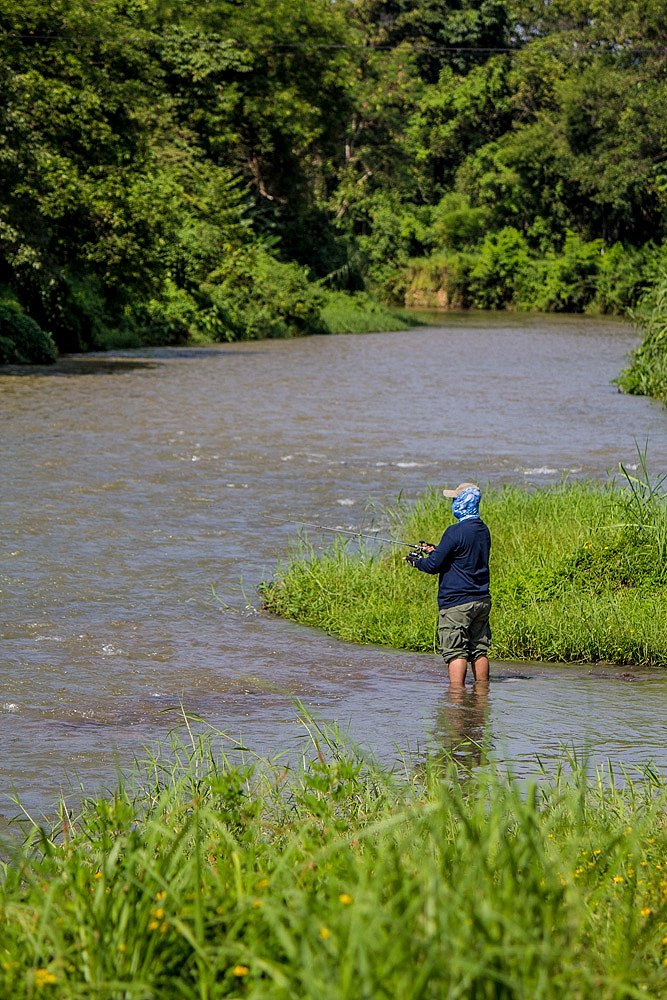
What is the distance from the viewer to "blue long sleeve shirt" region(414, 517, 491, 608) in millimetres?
9102

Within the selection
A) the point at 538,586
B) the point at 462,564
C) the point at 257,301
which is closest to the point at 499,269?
the point at 257,301

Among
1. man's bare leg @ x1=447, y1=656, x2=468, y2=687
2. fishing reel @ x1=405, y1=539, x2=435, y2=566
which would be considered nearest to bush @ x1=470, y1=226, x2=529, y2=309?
fishing reel @ x1=405, y1=539, x2=435, y2=566

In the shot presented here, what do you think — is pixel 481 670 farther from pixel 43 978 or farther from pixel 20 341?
pixel 20 341

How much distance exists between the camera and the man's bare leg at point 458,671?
29.4 feet

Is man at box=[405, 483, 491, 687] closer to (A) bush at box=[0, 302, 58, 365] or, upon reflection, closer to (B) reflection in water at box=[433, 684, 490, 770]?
(B) reflection in water at box=[433, 684, 490, 770]

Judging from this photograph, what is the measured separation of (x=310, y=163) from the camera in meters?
56.3

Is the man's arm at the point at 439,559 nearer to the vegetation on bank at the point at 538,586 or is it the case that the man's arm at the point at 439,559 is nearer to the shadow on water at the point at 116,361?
the vegetation on bank at the point at 538,586

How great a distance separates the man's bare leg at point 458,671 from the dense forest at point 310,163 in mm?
17168

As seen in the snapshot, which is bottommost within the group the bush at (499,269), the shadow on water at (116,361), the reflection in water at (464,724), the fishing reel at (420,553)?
the reflection in water at (464,724)

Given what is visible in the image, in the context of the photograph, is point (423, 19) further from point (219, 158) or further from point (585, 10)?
point (219, 158)

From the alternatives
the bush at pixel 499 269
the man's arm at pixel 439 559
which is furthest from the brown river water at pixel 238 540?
the bush at pixel 499 269

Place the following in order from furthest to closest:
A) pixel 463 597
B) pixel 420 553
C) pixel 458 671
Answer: pixel 420 553, pixel 463 597, pixel 458 671

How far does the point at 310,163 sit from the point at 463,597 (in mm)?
49036

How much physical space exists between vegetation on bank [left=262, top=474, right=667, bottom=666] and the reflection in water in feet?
3.64
